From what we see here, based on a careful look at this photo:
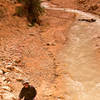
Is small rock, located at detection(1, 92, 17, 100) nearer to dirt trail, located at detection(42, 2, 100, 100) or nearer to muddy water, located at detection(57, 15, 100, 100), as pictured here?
dirt trail, located at detection(42, 2, 100, 100)

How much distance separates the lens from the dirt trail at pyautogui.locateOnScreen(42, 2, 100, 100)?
8.77 metres

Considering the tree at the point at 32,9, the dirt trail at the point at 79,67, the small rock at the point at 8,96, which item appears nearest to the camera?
the small rock at the point at 8,96

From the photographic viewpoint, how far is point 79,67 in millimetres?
10938

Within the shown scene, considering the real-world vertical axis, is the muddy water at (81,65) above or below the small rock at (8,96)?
below

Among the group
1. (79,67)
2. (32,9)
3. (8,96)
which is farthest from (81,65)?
(32,9)

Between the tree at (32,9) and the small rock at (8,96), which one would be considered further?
the tree at (32,9)

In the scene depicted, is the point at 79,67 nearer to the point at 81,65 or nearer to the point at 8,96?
the point at 81,65

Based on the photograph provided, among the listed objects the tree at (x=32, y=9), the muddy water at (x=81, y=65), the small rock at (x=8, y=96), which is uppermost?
the tree at (x=32, y=9)

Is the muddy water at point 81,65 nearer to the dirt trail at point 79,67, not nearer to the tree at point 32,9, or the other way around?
the dirt trail at point 79,67

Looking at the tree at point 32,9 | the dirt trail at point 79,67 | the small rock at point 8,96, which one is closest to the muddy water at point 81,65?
the dirt trail at point 79,67

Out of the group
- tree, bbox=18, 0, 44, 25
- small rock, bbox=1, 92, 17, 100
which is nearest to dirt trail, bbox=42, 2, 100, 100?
small rock, bbox=1, 92, 17, 100

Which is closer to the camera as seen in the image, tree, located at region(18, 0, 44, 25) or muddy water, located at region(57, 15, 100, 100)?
muddy water, located at region(57, 15, 100, 100)

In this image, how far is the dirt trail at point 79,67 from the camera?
28.8 ft

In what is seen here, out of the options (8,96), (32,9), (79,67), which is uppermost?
(32,9)
